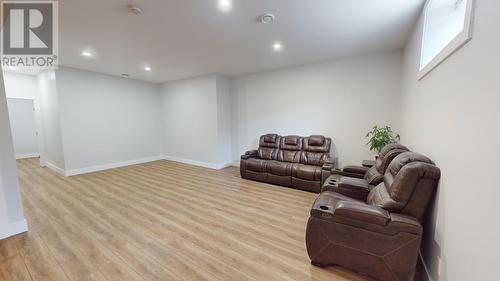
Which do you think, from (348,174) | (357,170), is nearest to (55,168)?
(348,174)

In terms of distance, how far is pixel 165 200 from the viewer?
3.56 metres

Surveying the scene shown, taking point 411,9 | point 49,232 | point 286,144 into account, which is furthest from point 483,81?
point 49,232

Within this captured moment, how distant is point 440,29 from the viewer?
6.83ft

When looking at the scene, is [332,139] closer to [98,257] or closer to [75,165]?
[98,257]

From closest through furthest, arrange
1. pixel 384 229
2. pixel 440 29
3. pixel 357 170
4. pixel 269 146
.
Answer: pixel 384 229
pixel 440 29
pixel 357 170
pixel 269 146

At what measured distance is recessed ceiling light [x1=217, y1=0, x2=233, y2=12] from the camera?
85.5 inches

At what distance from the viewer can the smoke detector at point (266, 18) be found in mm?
2466

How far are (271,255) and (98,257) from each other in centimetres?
175

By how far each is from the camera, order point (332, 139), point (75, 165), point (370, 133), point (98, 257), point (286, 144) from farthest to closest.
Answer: point (75, 165), point (286, 144), point (332, 139), point (370, 133), point (98, 257)

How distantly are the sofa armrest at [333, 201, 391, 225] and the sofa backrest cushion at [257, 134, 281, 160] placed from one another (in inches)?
120

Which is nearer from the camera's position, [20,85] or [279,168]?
[279,168]

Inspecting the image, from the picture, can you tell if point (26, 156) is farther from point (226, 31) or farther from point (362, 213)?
point (362, 213)

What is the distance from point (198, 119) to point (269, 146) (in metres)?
2.40

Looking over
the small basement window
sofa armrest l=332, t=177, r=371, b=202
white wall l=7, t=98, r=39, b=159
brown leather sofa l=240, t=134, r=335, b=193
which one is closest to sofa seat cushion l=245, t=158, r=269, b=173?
brown leather sofa l=240, t=134, r=335, b=193
